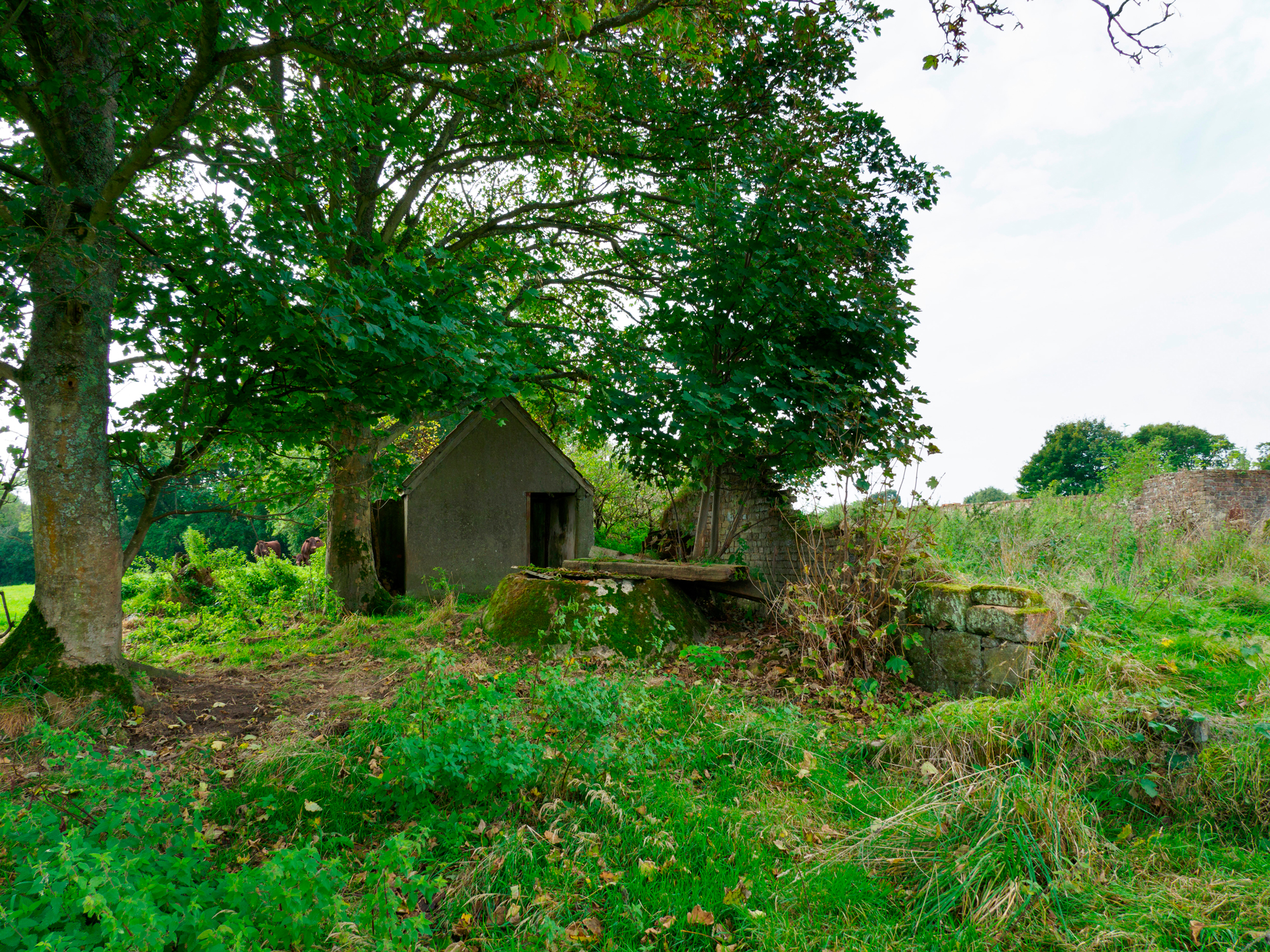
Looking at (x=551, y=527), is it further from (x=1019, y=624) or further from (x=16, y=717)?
(x=1019, y=624)

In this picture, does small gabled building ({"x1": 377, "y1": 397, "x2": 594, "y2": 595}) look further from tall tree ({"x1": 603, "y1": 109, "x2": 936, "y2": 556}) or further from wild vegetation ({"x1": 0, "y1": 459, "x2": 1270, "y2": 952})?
wild vegetation ({"x1": 0, "y1": 459, "x2": 1270, "y2": 952})

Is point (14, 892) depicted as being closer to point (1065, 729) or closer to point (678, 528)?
point (1065, 729)

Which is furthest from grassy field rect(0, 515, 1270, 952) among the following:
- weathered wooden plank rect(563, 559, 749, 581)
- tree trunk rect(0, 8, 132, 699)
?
weathered wooden plank rect(563, 559, 749, 581)

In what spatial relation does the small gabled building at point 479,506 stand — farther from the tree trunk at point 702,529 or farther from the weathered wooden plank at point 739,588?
the weathered wooden plank at point 739,588

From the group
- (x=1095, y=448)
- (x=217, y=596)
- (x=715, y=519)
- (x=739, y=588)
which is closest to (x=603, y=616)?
(x=739, y=588)

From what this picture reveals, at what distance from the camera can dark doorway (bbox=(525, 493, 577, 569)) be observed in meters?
14.9

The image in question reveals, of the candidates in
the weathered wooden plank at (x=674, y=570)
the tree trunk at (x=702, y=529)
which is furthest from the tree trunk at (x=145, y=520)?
the tree trunk at (x=702, y=529)

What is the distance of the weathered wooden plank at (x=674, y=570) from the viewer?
810cm

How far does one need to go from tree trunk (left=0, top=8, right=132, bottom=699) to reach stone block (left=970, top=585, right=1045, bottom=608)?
25.0 ft

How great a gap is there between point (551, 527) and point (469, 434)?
3.40 metres

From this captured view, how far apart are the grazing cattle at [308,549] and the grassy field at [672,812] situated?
45.4 feet

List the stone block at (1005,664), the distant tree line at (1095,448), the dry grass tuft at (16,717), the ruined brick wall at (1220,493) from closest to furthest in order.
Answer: the dry grass tuft at (16,717)
the stone block at (1005,664)
the ruined brick wall at (1220,493)
the distant tree line at (1095,448)

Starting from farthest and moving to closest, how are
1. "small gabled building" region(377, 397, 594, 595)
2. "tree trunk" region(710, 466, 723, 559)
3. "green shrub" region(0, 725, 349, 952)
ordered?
"small gabled building" region(377, 397, 594, 595)
"tree trunk" region(710, 466, 723, 559)
"green shrub" region(0, 725, 349, 952)

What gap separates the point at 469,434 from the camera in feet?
43.7
